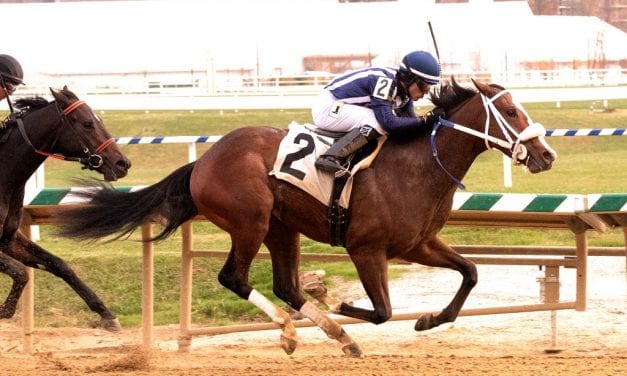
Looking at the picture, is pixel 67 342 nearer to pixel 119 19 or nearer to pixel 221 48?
pixel 221 48

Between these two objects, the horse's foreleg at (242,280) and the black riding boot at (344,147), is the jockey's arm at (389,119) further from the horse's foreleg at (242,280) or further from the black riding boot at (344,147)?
the horse's foreleg at (242,280)

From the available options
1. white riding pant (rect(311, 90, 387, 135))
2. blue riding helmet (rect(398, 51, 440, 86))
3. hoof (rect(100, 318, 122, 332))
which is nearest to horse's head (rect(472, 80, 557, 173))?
blue riding helmet (rect(398, 51, 440, 86))

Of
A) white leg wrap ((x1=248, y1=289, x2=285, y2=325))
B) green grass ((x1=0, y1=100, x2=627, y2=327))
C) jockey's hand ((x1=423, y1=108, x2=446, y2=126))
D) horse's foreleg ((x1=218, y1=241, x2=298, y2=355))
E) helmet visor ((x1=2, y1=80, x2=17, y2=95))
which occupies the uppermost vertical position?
helmet visor ((x1=2, y1=80, x2=17, y2=95))

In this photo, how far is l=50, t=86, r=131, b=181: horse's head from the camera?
7.61 m

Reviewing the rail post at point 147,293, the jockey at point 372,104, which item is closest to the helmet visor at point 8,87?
the rail post at point 147,293

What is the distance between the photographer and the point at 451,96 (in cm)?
714

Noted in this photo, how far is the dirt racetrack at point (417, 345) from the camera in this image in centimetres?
673

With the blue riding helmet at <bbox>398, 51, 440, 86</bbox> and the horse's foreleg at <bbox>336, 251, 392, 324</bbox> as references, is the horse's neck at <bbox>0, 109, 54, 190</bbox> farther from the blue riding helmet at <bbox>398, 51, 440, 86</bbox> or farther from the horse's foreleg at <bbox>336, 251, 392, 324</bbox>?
the blue riding helmet at <bbox>398, 51, 440, 86</bbox>

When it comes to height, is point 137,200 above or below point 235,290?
above

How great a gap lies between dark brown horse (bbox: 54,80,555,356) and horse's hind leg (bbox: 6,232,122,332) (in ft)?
1.40

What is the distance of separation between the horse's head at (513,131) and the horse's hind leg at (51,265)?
2724 millimetres

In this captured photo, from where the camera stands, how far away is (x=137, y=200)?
24.7 feet

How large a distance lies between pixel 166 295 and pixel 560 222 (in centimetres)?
375

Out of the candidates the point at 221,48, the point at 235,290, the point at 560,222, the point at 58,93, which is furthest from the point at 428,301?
the point at 221,48
